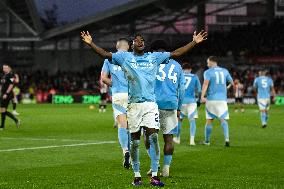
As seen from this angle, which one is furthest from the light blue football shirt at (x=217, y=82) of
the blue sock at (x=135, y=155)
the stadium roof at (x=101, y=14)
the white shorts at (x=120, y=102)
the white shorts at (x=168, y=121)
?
the stadium roof at (x=101, y=14)

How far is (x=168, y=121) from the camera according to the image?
48.6 feet

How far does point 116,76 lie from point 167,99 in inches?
92.6

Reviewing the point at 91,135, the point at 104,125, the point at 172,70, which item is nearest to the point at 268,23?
the point at 104,125

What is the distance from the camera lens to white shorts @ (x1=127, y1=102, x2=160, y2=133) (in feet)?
43.0

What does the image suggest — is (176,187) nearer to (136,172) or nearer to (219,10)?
(136,172)

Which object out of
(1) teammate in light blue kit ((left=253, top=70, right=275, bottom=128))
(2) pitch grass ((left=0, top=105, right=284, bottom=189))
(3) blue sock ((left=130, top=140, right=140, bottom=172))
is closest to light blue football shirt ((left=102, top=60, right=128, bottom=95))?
(2) pitch grass ((left=0, top=105, right=284, bottom=189))

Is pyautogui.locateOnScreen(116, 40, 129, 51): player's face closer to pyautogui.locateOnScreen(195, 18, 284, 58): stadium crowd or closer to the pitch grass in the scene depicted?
the pitch grass

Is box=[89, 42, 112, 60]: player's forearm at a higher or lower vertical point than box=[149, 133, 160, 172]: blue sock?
higher

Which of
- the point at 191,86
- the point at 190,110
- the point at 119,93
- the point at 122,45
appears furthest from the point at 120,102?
the point at 190,110

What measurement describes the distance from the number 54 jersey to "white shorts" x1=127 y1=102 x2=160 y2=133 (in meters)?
1.81

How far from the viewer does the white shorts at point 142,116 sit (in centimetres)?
1309

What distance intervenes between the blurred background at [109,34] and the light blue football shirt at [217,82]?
42.5 meters

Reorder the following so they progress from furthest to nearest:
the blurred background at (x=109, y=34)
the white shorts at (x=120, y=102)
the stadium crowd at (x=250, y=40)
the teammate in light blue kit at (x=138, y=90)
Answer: the stadium crowd at (x=250, y=40)
the blurred background at (x=109, y=34)
the white shorts at (x=120, y=102)
the teammate in light blue kit at (x=138, y=90)

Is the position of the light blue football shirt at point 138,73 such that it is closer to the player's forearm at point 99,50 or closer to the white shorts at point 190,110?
the player's forearm at point 99,50
